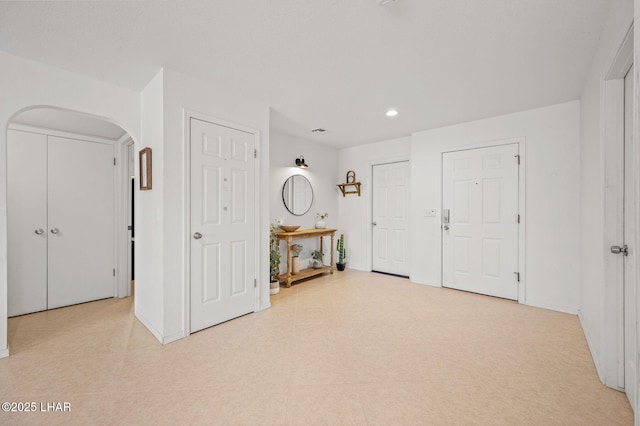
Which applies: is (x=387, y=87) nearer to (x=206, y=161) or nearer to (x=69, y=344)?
(x=206, y=161)

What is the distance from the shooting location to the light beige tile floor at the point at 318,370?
1.61 meters

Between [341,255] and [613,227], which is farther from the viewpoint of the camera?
[341,255]

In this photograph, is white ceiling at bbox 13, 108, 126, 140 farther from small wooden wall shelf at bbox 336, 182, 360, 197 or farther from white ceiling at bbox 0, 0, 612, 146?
small wooden wall shelf at bbox 336, 182, 360, 197

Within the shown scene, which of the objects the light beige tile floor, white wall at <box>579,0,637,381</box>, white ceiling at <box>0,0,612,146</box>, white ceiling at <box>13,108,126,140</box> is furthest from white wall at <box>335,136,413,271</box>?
white ceiling at <box>13,108,126,140</box>

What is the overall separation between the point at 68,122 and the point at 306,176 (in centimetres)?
316

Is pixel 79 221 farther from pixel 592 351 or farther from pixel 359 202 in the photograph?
pixel 592 351

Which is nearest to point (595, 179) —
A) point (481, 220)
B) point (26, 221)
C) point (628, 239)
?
point (628, 239)

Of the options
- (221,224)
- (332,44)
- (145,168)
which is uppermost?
(332,44)

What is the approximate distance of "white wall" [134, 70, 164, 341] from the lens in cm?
247

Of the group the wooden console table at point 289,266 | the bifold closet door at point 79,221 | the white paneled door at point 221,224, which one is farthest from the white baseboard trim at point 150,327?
the wooden console table at point 289,266

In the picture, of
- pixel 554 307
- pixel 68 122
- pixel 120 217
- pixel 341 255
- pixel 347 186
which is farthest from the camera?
pixel 347 186

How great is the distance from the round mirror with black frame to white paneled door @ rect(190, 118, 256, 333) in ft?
5.08

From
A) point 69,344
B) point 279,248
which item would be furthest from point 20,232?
point 279,248

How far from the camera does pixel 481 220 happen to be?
12.5 feet
